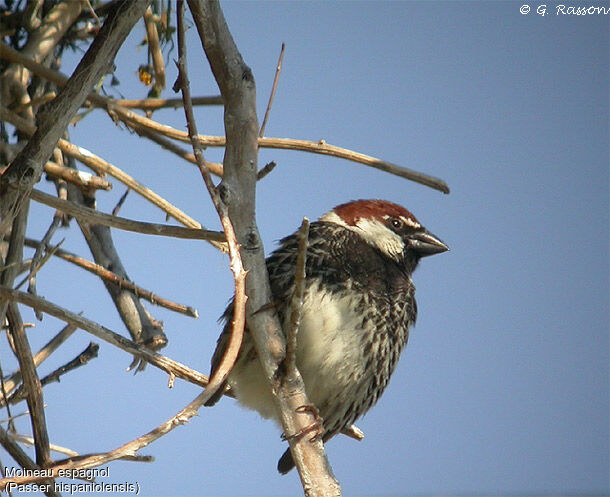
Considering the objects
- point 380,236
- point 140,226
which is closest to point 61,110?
point 140,226

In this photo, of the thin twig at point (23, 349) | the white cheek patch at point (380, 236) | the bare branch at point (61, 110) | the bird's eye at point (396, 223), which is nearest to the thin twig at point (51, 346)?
the thin twig at point (23, 349)

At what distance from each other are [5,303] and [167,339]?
0.60 m

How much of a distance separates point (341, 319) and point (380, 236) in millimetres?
398

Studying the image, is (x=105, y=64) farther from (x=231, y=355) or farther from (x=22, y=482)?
(x=22, y=482)

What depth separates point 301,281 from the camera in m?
1.54

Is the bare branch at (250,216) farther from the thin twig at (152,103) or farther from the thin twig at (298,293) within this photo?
the thin twig at (152,103)

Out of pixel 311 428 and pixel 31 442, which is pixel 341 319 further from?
pixel 31 442

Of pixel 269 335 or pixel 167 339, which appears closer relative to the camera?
pixel 269 335

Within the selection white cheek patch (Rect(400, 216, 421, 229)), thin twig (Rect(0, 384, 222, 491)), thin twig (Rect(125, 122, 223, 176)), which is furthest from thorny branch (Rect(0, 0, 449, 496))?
white cheek patch (Rect(400, 216, 421, 229))

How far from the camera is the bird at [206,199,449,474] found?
2.07 meters

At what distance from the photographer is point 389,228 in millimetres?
2438

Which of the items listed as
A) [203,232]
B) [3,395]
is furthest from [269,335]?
[3,395]

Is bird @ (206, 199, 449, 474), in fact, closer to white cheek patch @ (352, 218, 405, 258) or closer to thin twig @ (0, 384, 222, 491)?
white cheek patch @ (352, 218, 405, 258)

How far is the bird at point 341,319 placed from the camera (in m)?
2.07
